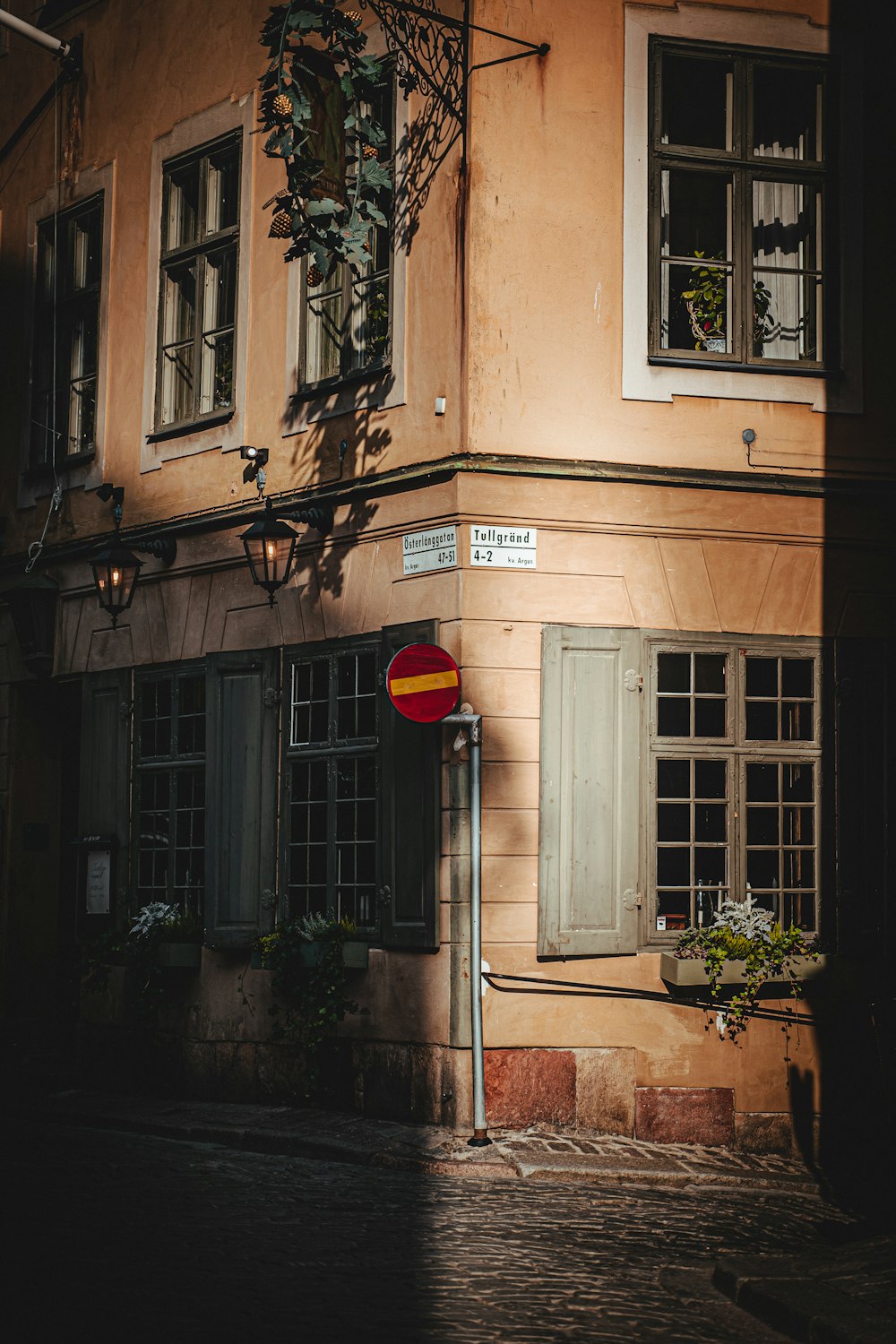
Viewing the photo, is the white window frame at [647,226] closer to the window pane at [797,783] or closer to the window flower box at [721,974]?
the window pane at [797,783]

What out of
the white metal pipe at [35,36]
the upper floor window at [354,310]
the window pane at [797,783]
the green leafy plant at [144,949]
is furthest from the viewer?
the white metal pipe at [35,36]

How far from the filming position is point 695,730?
10.7m

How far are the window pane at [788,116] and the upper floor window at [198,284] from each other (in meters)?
3.86

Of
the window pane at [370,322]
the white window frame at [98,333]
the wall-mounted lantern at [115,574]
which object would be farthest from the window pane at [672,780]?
the white window frame at [98,333]

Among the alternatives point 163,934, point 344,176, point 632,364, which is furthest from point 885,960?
point 344,176

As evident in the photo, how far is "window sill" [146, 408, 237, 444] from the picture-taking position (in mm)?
12586

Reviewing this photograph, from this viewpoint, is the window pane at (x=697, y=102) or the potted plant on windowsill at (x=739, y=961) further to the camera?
the window pane at (x=697, y=102)

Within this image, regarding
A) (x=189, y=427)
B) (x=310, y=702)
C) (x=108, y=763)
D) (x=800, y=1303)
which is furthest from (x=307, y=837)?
(x=800, y=1303)

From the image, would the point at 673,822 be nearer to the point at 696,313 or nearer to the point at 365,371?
the point at 696,313

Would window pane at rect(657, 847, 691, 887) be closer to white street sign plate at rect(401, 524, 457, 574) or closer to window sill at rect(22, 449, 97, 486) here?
white street sign plate at rect(401, 524, 457, 574)

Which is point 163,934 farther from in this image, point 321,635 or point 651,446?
point 651,446

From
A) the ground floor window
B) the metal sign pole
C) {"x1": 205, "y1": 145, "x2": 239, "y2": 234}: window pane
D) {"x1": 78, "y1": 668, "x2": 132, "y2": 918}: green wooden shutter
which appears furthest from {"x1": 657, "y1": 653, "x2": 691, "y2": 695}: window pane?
{"x1": 205, "y1": 145, "x2": 239, "y2": 234}: window pane

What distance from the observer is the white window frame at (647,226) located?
35.0 feet

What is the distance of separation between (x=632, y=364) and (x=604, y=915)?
11.0ft
